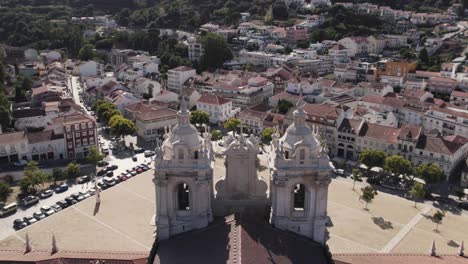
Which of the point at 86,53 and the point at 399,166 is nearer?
the point at 399,166

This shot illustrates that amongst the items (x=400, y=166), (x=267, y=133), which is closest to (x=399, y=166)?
(x=400, y=166)

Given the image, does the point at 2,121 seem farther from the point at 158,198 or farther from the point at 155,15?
the point at 155,15

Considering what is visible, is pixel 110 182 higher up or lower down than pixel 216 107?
lower down

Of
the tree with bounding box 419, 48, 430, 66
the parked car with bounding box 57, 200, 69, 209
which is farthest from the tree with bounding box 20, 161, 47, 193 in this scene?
the tree with bounding box 419, 48, 430, 66

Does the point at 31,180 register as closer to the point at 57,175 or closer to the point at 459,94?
the point at 57,175

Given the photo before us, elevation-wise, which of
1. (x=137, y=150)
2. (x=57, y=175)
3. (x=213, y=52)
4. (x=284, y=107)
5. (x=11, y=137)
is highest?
(x=213, y=52)

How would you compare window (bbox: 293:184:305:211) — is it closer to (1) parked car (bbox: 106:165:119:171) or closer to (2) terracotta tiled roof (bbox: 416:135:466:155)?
(2) terracotta tiled roof (bbox: 416:135:466:155)

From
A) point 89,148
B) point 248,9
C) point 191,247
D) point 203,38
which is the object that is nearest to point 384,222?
point 191,247
